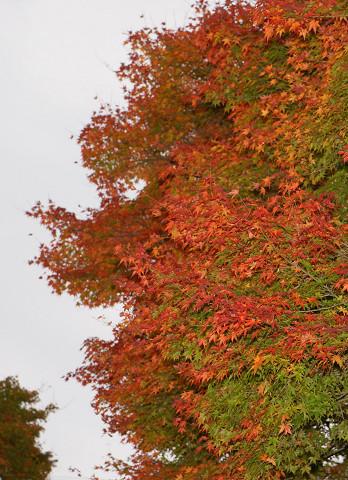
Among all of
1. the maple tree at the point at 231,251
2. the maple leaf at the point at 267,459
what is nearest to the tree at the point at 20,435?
the maple tree at the point at 231,251

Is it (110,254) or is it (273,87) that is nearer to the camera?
(273,87)

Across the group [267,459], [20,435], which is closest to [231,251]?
[267,459]

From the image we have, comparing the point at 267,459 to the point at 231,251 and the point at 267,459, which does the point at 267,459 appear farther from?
the point at 231,251

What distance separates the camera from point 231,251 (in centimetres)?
1125

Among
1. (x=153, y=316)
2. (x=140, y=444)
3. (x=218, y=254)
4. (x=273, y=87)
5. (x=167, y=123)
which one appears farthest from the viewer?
(x=167, y=123)

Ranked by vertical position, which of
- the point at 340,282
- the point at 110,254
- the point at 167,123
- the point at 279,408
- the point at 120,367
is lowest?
the point at 279,408

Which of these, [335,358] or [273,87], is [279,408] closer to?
[335,358]

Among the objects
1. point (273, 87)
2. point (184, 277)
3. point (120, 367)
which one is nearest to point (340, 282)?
point (184, 277)

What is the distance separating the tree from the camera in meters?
37.4

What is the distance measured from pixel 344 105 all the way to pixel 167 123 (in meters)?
10.5

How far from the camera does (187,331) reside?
11922mm

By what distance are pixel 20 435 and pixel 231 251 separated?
1174 inches

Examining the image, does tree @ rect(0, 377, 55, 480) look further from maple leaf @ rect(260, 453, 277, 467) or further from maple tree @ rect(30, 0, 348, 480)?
maple leaf @ rect(260, 453, 277, 467)

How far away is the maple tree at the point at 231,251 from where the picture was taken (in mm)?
10367
